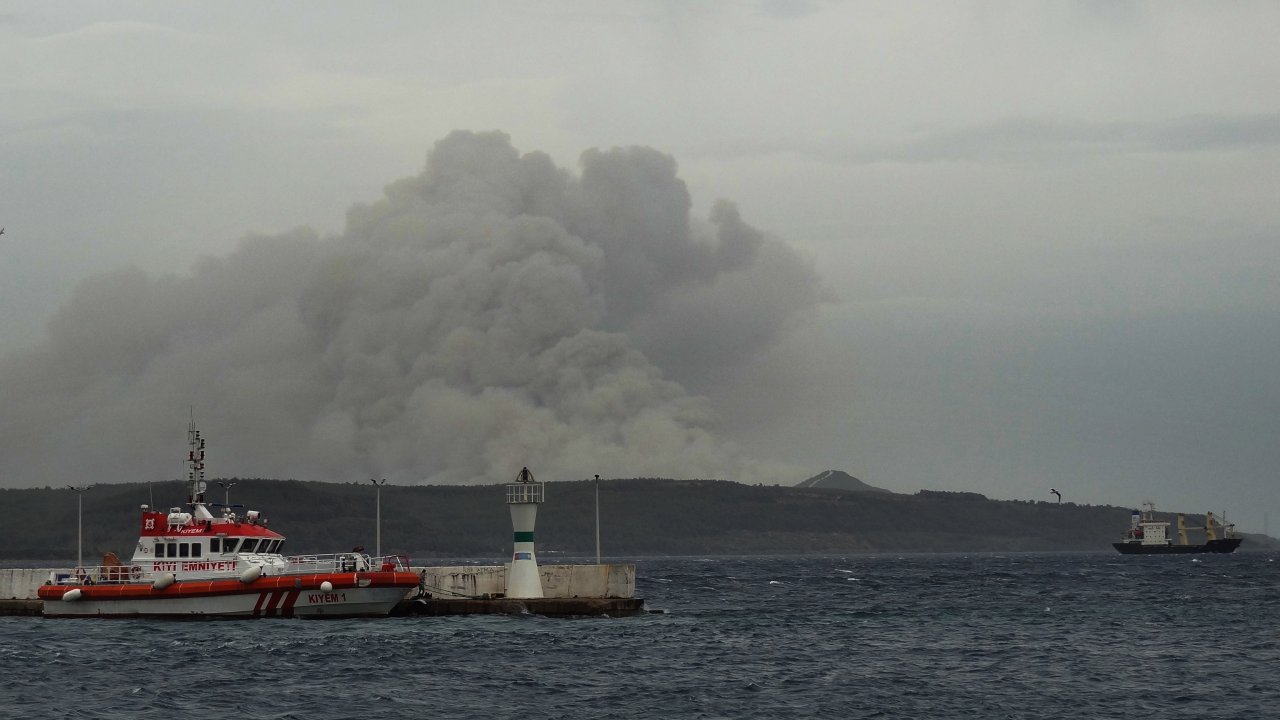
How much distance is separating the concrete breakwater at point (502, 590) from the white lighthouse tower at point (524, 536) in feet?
2.32

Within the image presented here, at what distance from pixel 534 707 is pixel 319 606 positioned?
94.9 ft

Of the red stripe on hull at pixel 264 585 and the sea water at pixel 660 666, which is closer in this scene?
the sea water at pixel 660 666

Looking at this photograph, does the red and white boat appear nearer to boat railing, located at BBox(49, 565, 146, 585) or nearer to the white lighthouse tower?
boat railing, located at BBox(49, 565, 146, 585)

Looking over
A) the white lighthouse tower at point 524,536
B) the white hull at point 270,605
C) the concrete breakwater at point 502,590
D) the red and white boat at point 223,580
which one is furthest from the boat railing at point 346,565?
the white lighthouse tower at point 524,536

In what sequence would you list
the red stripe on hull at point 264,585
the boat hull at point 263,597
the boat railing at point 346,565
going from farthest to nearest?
the boat railing at point 346,565 → the boat hull at point 263,597 → the red stripe on hull at point 264,585

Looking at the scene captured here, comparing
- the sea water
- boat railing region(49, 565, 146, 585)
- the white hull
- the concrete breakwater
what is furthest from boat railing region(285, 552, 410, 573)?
boat railing region(49, 565, 146, 585)

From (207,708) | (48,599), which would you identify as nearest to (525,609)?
(48,599)

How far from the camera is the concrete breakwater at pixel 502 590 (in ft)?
267

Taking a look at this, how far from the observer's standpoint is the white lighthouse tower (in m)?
78.0

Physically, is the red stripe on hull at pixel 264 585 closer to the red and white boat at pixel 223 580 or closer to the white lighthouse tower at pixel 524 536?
the red and white boat at pixel 223 580

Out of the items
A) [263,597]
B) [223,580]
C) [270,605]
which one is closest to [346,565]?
[270,605]

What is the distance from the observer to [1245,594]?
123 metres

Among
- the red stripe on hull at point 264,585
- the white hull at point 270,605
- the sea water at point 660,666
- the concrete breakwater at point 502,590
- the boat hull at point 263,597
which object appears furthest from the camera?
the concrete breakwater at point 502,590

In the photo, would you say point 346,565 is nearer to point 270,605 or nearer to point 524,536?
point 270,605
